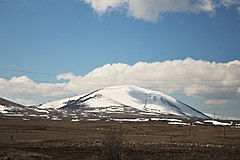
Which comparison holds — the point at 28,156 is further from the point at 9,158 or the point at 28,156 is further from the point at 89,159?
the point at 89,159

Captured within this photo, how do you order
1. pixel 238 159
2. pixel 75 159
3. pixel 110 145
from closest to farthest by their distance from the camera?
pixel 110 145
pixel 238 159
pixel 75 159

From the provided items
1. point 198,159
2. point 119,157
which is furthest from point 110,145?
point 198,159

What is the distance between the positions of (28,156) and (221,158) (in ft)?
59.0

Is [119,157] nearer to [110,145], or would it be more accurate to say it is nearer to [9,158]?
[110,145]

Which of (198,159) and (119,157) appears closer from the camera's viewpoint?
(119,157)

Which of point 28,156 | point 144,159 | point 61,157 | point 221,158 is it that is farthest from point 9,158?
point 221,158

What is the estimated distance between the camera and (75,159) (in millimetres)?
37688

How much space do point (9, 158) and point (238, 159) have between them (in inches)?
793

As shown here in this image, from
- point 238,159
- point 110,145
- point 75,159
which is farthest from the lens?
point 75,159

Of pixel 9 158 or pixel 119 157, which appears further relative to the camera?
pixel 9 158

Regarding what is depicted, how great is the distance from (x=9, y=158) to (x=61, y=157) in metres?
5.56

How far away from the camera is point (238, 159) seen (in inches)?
1383

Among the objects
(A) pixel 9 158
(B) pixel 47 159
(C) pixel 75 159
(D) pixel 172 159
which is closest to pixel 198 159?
(D) pixel 172 159

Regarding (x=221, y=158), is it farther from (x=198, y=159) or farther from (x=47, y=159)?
(x=47, y=159)
